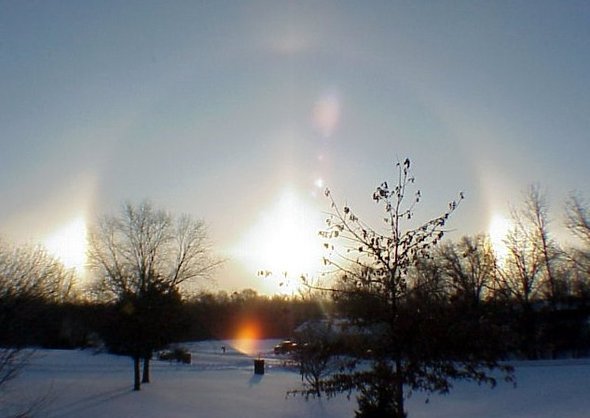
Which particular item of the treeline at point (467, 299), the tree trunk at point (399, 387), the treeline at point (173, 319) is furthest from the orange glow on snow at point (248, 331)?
the tree trunk at point (399, 387)

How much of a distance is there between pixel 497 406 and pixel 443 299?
14897 millimetres

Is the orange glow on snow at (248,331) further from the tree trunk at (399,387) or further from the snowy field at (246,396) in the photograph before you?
the tree trunk at (399,387)

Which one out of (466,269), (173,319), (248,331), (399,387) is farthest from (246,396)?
(248,331)

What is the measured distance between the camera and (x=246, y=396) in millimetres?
25578

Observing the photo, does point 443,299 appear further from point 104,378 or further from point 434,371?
point 104,378

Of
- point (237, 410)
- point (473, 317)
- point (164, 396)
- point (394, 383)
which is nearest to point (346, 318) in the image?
point (394, 383)

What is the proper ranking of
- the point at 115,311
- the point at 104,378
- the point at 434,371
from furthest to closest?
the point at 104,378
the point at 115,311
the point at 434,371

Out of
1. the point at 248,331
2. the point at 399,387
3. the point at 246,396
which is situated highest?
the point at 248,331

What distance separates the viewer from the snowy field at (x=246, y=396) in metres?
20.6

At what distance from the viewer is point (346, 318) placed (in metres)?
9.73

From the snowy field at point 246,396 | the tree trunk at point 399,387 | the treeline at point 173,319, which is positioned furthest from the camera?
the snowy field at point 246,396

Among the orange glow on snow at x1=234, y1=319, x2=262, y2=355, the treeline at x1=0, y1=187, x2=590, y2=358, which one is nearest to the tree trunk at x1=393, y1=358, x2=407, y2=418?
the treeline at x1=0, y1=187, x2=590, y2=358

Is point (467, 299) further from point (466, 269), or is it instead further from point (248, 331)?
point (248, 331)

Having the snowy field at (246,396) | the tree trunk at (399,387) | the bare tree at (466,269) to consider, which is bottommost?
the snowy field at (246,396)
